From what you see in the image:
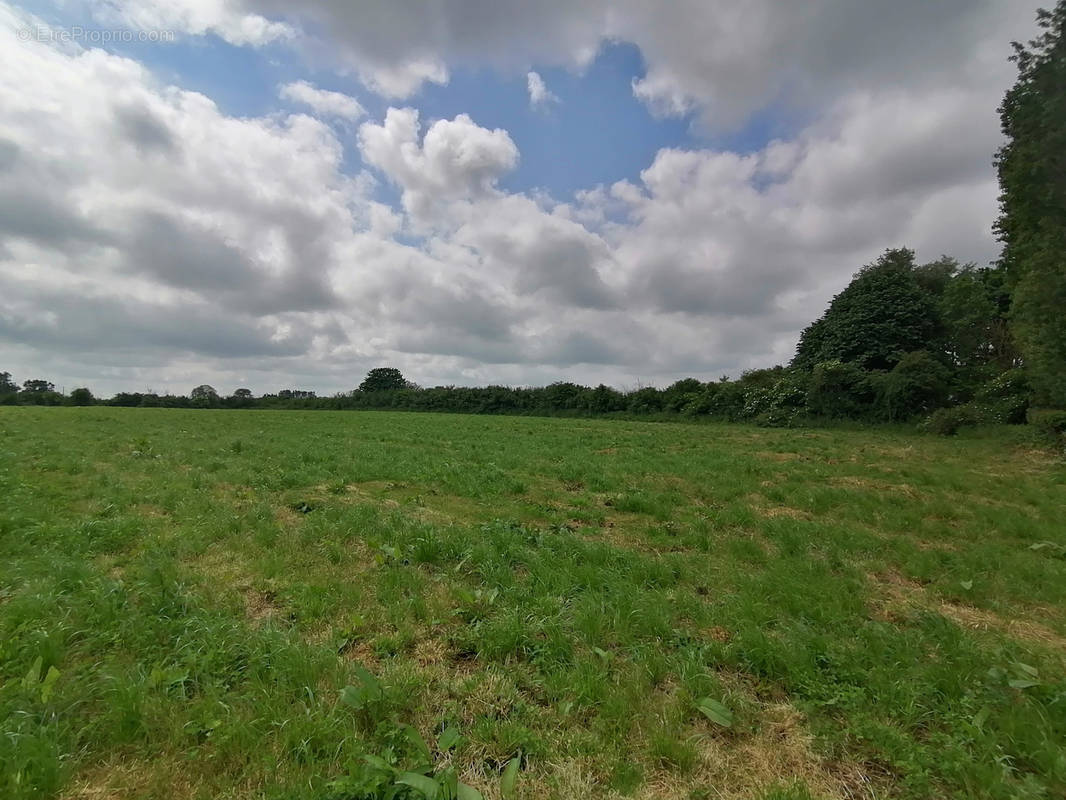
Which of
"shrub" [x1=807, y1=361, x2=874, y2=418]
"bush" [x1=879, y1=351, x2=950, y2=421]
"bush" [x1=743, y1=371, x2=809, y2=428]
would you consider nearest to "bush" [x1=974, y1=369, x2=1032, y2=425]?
"bush" [x1=879, y1=351, x2=950, y2=421]

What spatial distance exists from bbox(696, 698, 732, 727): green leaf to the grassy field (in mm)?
16

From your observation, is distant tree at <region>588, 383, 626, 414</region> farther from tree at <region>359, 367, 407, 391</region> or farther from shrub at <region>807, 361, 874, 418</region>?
tree at <region>359, 367, 407, 391</region>

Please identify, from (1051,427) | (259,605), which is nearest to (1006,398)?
(1051,427)

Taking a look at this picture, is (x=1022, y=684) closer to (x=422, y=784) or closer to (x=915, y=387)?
(x=422, y=784)

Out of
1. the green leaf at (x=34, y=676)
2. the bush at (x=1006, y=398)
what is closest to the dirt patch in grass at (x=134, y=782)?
the green leaf at (x=34, y=676)

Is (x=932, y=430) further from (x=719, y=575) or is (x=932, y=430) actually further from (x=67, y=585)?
(x=67, y=585)

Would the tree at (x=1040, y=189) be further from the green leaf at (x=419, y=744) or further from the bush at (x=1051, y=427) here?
the green leaf at (x=419, y=744)

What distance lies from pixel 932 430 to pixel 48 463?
38050 millimetres

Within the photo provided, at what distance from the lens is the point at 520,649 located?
12.9 ft

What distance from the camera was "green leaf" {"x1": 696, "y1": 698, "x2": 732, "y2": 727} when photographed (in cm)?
307

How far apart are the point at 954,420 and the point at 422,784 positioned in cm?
3458

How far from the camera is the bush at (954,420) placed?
86.9ft

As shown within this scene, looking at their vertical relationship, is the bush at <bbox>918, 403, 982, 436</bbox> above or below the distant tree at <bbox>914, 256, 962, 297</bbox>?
below

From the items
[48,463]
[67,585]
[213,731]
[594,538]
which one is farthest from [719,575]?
[48,463]
